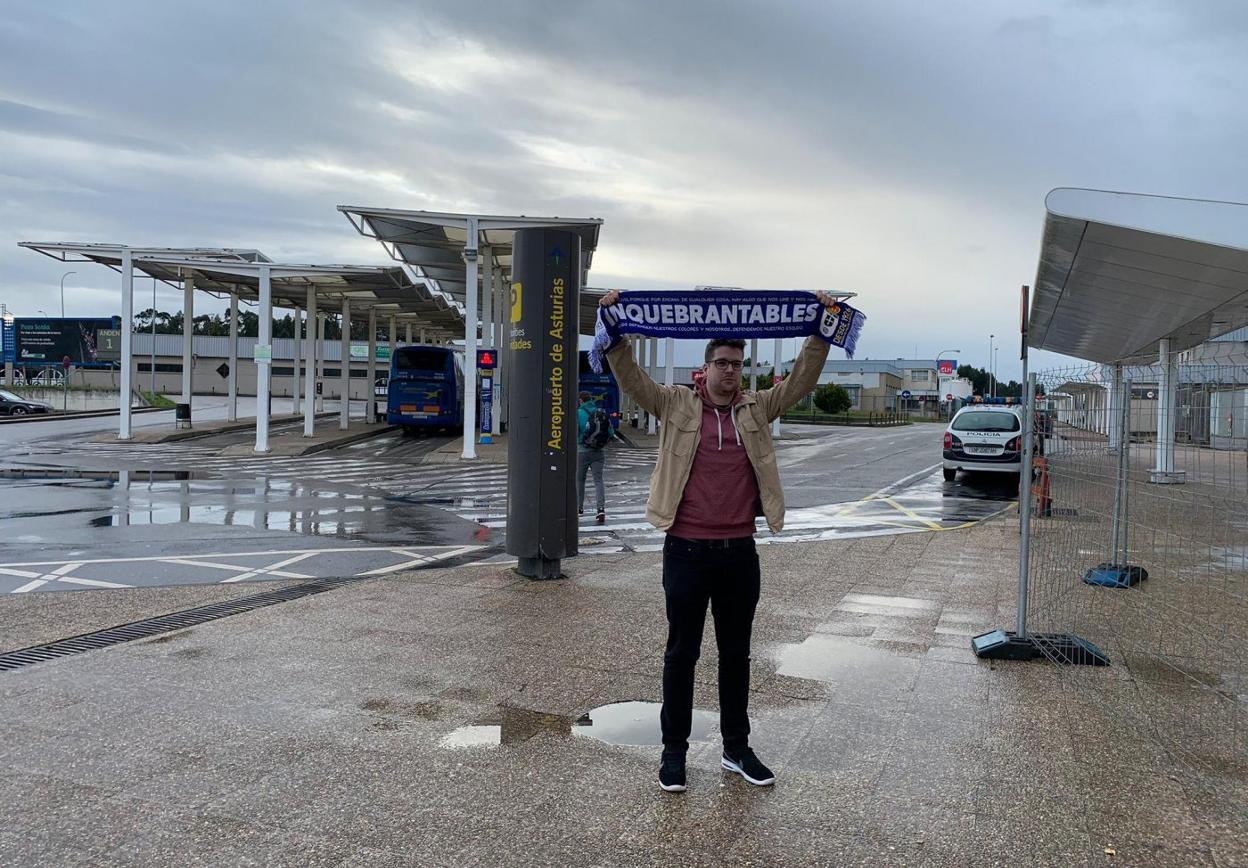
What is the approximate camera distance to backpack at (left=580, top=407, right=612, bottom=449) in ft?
41.3

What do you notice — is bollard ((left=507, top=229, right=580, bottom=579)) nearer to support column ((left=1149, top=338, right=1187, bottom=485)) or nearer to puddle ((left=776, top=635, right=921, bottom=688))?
puddle ((left=776, top=635, right=921, bottom=688))

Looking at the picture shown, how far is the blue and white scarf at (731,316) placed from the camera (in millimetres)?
4371

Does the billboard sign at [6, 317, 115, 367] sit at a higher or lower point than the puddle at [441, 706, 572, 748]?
higher

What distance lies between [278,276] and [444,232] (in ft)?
20.7

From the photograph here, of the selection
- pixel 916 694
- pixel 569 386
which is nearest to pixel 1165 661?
pixel 916 694

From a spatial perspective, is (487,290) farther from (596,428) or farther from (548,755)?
(548,755)

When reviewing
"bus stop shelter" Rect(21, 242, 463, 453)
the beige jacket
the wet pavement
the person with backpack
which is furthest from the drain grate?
"bus stop shelter" Rect(21, 242, 463, 453)

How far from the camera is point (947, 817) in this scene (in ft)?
12.0

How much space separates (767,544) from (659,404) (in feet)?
22.8

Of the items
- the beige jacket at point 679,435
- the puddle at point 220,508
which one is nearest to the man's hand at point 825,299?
the beige jacket at point 679,435

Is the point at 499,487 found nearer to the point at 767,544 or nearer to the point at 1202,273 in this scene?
the point at 767,544

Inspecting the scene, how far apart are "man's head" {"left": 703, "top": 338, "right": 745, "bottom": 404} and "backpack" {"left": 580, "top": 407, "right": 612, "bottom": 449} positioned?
844 cm

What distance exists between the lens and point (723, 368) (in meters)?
4.08

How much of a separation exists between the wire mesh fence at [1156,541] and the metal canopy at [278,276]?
25.0 metres
